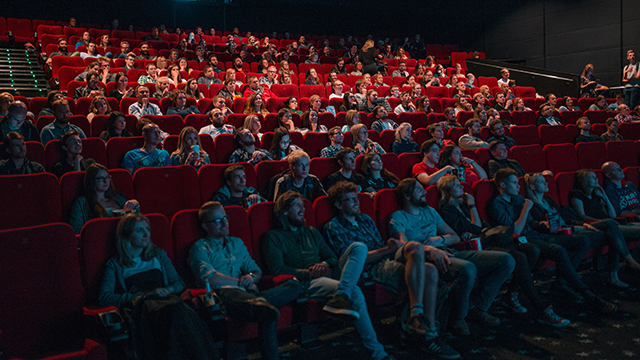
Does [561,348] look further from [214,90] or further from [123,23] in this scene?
[123,23]

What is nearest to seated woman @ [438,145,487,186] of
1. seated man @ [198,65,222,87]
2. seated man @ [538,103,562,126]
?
seated man @ [538,103,562,126]

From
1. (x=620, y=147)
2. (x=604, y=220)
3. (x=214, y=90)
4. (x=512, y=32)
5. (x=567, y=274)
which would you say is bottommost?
(x=567, y=274)

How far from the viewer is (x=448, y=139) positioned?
102 inches

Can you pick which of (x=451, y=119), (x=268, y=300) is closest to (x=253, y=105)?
(x=451, y=119)

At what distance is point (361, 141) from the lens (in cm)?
226

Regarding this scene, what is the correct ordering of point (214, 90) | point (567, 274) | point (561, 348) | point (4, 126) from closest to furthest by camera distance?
point (561, 348), point (567, 274), point (4, 126), point (214, 90)

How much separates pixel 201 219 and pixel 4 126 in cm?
120

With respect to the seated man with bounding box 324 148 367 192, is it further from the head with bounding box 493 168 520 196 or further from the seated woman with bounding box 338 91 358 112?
the seated woman with bounding box 338 91 358 112

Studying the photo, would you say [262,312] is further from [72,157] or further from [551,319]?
[72,157]

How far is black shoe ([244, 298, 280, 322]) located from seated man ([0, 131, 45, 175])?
1059 millimetres

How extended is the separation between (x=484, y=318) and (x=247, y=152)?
3.73 feet

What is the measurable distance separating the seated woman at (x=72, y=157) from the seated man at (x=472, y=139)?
5.71 feet

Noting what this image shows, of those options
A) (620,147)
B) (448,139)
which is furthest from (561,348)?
(620,147)

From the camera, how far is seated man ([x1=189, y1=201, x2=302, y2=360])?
41.7 inches
